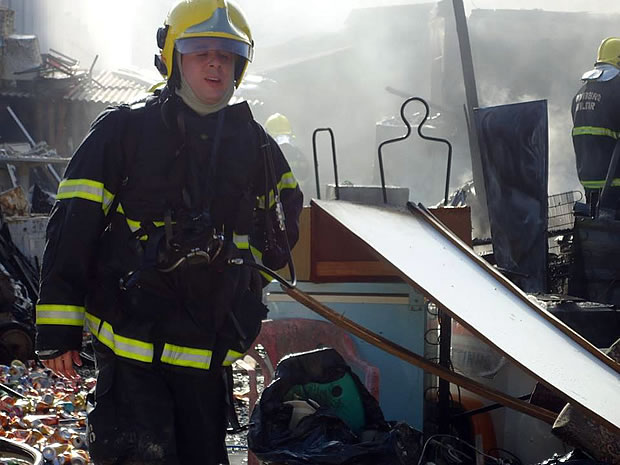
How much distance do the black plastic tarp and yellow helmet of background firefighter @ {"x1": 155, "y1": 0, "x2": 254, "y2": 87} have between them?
3.77 meters

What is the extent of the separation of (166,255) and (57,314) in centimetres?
35

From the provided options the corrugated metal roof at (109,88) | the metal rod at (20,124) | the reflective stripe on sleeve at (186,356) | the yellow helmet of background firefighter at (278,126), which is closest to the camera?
the reflective stripe on sleeve at (186,356)

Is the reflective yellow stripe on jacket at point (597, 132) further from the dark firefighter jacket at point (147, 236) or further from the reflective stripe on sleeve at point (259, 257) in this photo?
the dark firefighter jacket at point (147, 236)

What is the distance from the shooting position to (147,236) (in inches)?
110

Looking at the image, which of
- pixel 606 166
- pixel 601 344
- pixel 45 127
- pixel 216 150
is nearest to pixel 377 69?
pixel 45 127

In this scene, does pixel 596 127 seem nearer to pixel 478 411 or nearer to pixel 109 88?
pixel 478 411

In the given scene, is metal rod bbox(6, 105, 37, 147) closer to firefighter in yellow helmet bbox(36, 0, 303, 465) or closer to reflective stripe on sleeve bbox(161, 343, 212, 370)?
firefighter in yellow helmet bbox(36, 0, 303, 465)

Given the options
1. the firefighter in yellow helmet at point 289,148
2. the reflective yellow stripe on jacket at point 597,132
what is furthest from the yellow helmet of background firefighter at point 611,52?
the firefighter in yellow helmet at point 289,148

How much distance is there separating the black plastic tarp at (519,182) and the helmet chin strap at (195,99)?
149 inches

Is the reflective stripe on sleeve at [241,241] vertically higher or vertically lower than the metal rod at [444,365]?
higher

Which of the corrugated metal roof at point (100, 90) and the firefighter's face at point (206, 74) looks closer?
the firefighter's face at point (206, 74)

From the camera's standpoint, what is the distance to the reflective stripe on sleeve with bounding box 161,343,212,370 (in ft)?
9.06

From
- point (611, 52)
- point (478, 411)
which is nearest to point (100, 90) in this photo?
point (611, 52)

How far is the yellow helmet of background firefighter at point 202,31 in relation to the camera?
9.36 feet
